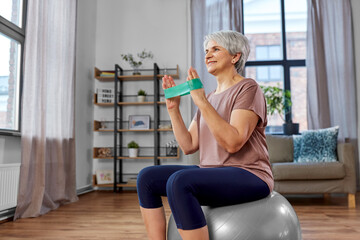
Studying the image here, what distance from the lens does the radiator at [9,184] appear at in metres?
2.32

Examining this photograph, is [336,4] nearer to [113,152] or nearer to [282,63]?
[282,63]

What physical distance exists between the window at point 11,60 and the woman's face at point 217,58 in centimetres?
197

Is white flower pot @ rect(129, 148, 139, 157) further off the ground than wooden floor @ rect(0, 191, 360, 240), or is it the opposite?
white flower pot @ rect(129, 148, 139, 157)

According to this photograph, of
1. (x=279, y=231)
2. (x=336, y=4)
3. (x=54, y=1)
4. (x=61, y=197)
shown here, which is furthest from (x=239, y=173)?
(x=336, y=4)

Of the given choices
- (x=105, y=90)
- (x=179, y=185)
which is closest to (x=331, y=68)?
(x=105, y=90)

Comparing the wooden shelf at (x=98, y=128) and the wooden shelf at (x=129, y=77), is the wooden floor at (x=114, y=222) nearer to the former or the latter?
the wooden shelf at (x=98, y=128)

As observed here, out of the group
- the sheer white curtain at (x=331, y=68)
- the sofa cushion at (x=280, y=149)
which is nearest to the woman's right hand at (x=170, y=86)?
the sofa cushion at (x=280, y=149)

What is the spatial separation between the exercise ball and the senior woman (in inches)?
1.1

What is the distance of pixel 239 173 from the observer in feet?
3.32

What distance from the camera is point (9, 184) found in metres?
2.39

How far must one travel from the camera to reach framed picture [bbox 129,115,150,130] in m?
4.30

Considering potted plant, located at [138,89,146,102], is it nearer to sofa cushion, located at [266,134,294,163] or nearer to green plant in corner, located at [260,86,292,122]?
green plant in corner, located at [260,86,292,122]

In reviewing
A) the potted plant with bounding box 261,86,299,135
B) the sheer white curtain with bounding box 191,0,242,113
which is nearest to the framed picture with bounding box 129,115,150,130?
the sheer white curtain with bounding box 191,0,242,113

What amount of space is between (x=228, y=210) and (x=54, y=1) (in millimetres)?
2937
